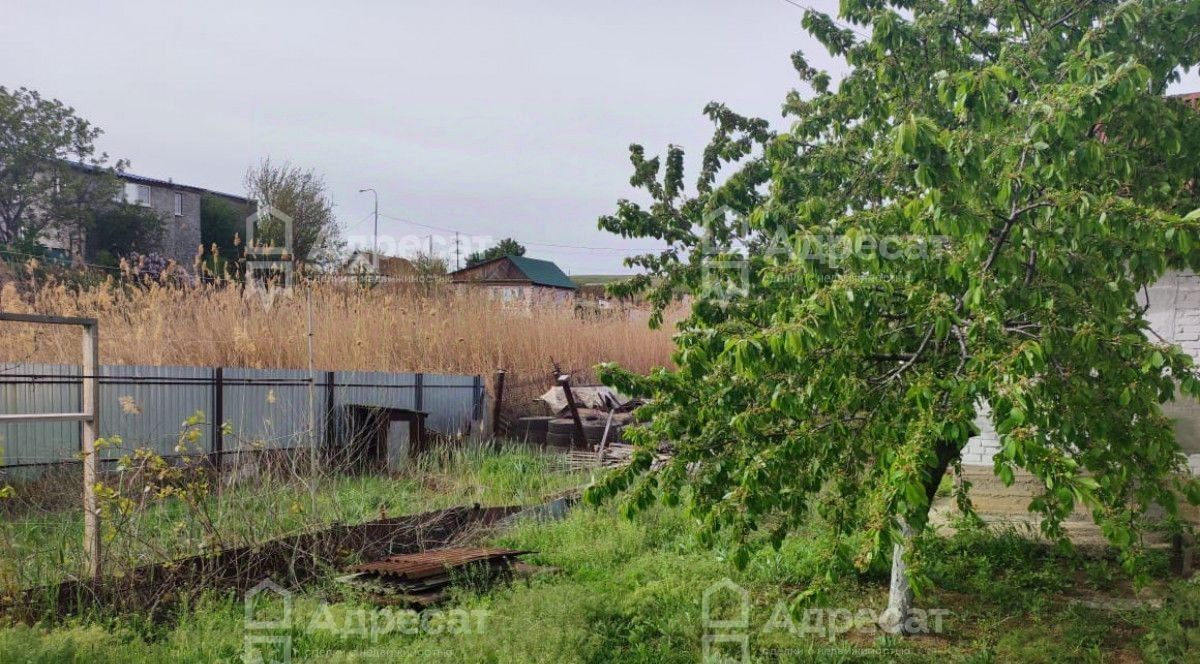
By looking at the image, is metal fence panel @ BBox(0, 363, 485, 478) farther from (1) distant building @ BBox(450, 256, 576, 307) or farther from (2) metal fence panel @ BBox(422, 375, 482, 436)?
(1) distant building @ BBox(450, 256, 576, 307)

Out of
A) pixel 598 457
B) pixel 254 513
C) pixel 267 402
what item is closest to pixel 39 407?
pixel 267 402

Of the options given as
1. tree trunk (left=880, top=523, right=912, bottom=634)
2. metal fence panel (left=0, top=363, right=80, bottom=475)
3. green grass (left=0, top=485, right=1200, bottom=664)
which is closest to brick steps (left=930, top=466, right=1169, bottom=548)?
green grass (left=0, top=485, right=1200, bottom=664)

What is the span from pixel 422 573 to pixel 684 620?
1.78m

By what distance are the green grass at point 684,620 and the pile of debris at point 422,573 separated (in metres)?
0.14

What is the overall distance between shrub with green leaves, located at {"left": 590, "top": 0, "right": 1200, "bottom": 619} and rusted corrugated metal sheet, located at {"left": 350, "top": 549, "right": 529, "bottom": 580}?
5.67 feet

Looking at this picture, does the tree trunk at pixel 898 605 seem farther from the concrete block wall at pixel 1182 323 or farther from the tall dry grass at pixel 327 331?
the tall dry grass at pixel 327 331

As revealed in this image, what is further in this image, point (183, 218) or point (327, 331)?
point (183, 218)

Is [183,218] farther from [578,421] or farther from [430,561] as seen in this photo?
[430,561]

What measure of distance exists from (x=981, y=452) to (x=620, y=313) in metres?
12.3

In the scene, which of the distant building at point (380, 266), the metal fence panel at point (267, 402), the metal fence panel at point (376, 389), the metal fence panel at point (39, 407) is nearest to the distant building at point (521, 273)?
the distant building at point (380, 266)

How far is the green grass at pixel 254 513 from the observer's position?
17.8ft

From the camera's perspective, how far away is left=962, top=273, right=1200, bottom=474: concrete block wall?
22.8 ft

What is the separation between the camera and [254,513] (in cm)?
666

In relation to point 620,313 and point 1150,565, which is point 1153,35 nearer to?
point 1150,565
